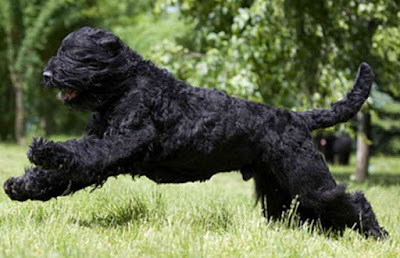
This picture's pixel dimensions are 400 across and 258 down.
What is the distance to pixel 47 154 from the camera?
10.7ft

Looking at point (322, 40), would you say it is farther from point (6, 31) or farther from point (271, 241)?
point (6, 31)

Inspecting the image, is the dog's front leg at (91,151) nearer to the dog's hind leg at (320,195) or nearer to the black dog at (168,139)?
the black dog at (168,139)

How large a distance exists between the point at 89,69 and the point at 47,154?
0.68 m

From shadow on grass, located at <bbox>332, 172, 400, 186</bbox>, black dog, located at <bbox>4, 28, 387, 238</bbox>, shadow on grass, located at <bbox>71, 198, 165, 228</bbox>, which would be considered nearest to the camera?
black dog, located at <bbox>4, 28, 387, 238</bbox>

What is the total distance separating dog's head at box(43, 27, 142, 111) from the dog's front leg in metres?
0.31

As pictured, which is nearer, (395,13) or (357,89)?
(357,89)

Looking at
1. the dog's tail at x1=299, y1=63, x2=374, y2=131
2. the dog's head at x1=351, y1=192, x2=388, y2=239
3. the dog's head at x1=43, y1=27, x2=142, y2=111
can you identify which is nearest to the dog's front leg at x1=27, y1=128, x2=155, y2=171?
the dog's head at x1=43, y1=27, x2=142, y2=111

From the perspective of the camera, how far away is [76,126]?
28.9 meters

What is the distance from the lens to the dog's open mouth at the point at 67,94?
11.9 ft

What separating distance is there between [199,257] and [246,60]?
6.97m

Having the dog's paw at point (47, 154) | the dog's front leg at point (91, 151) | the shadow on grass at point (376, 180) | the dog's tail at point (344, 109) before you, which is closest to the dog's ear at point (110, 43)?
the dog's front leg at point (91, 151)

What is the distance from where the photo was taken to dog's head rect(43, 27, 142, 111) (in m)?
3.55

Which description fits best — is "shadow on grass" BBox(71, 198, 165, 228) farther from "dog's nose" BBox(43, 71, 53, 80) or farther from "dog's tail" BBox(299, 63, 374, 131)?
"dog's tail" BBox(299, 63, 374, 131)

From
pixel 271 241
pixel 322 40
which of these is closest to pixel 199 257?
pixel 271 241
